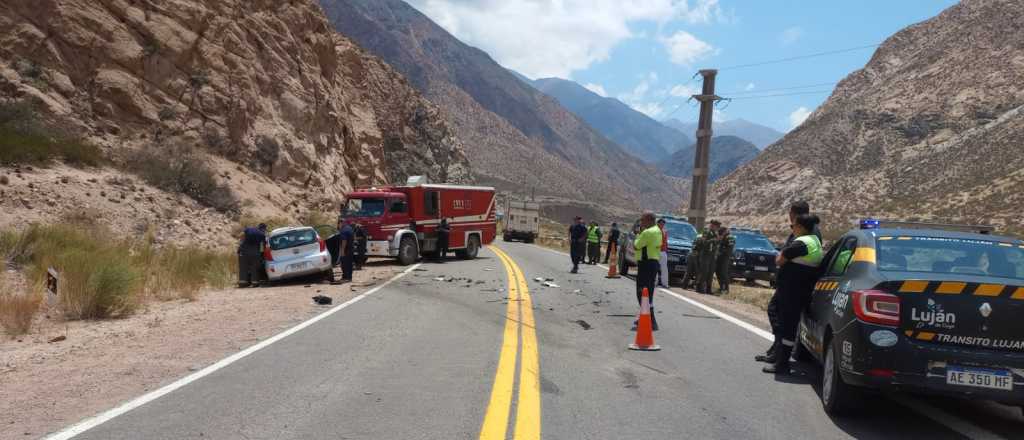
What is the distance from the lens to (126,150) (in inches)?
1072

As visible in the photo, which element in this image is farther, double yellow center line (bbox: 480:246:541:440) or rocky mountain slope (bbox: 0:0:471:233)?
rocky mountain slope (bbox: 0:0:471:233)

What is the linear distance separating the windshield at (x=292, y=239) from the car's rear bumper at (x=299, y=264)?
1.14 feet

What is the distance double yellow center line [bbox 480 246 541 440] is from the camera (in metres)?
5.35

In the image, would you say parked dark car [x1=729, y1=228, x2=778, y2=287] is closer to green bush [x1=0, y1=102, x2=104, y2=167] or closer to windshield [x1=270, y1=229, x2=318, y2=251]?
windshield [x1=270, y1=229, x2=318, y2=251]

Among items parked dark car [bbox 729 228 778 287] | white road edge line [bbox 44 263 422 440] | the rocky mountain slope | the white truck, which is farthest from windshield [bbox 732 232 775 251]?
the white truck

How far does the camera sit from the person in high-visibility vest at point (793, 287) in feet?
25.0

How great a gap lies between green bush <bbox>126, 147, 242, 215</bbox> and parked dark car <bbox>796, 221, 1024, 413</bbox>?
25246 mm

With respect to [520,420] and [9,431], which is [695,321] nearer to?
[520,420]

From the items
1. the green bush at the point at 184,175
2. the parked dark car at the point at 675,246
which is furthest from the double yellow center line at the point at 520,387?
the green bush at the point at 184,175

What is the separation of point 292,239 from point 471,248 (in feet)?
35.0

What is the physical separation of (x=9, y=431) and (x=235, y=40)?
34.7 meters

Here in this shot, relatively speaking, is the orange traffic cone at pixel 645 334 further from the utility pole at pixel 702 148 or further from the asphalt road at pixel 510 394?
the utility pole at pixel 702 148

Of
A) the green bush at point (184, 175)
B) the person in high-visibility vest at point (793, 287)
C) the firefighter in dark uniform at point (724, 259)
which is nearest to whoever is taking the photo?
the person in high-visibility vest at point (793, 287)

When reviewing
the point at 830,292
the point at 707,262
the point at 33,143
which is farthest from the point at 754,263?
the point at 33,143
